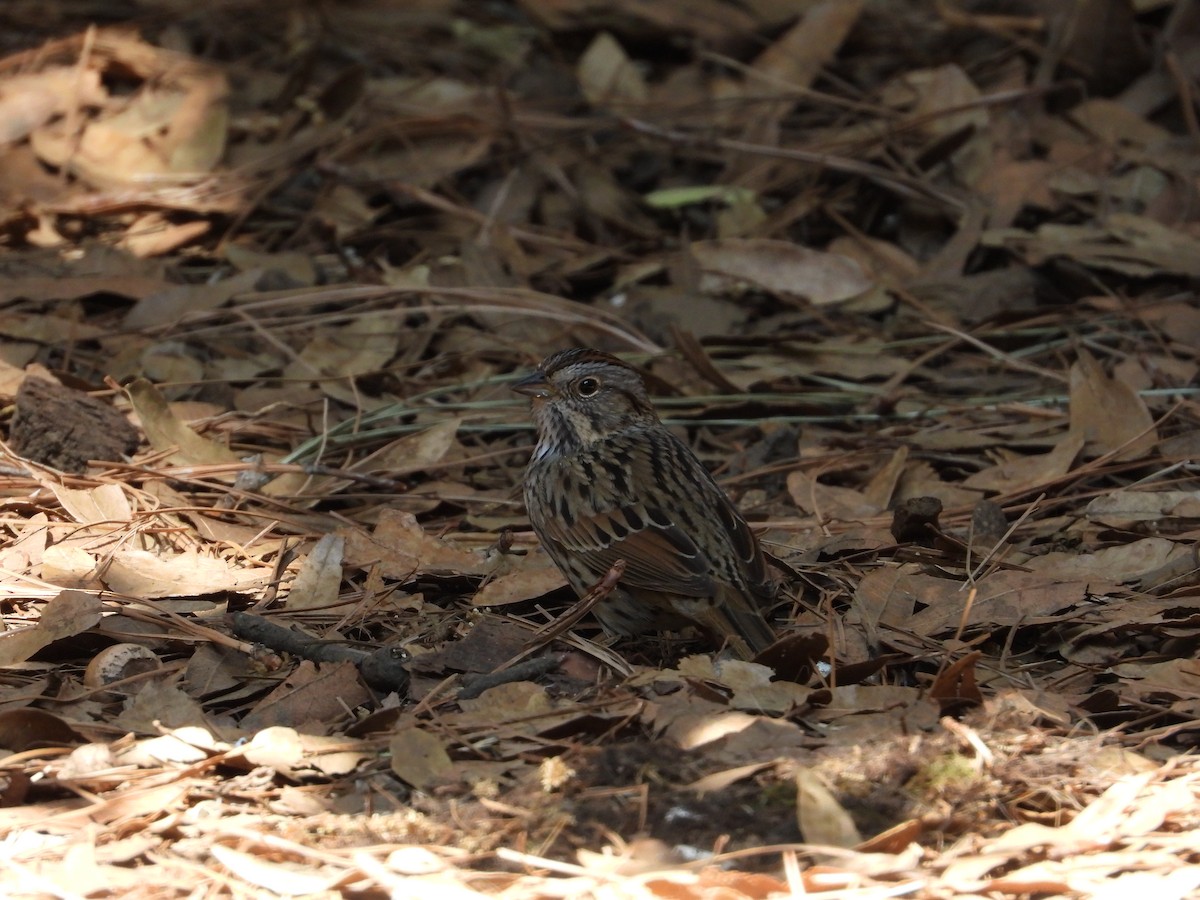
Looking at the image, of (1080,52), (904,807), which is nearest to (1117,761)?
(904,807)

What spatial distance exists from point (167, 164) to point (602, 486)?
3.43m

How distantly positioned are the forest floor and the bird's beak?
40 cm

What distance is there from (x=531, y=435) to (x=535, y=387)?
69 cm

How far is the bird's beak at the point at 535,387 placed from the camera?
497 centimetres

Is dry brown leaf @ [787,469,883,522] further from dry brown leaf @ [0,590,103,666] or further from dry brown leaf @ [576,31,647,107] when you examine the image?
dry brown leaf @ [576,31,647,107]

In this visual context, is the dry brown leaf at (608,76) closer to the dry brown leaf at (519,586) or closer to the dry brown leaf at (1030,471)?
the dry brown leaf at (1030,471)

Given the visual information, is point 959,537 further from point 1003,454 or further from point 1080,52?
point 1080,52

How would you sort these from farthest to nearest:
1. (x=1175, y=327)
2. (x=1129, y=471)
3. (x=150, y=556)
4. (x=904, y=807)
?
(x=1175, y=327) < (x=1129, y=471) < (x=150, y=556) < (x=904, y=807)

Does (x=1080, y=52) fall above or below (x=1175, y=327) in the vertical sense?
above

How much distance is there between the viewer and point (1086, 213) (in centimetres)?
677

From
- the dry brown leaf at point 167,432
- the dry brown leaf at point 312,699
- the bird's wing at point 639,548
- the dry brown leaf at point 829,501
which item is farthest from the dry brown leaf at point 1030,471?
the dry brown leaf at point 167,432

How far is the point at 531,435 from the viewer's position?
18.6ft

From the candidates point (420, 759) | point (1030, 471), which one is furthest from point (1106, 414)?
point (420, 759)

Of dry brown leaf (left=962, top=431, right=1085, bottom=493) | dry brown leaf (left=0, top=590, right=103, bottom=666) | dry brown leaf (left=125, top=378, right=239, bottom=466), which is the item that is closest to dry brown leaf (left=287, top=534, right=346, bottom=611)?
dry brown leaf (left=0, top=590, right=103, bottom=666)
